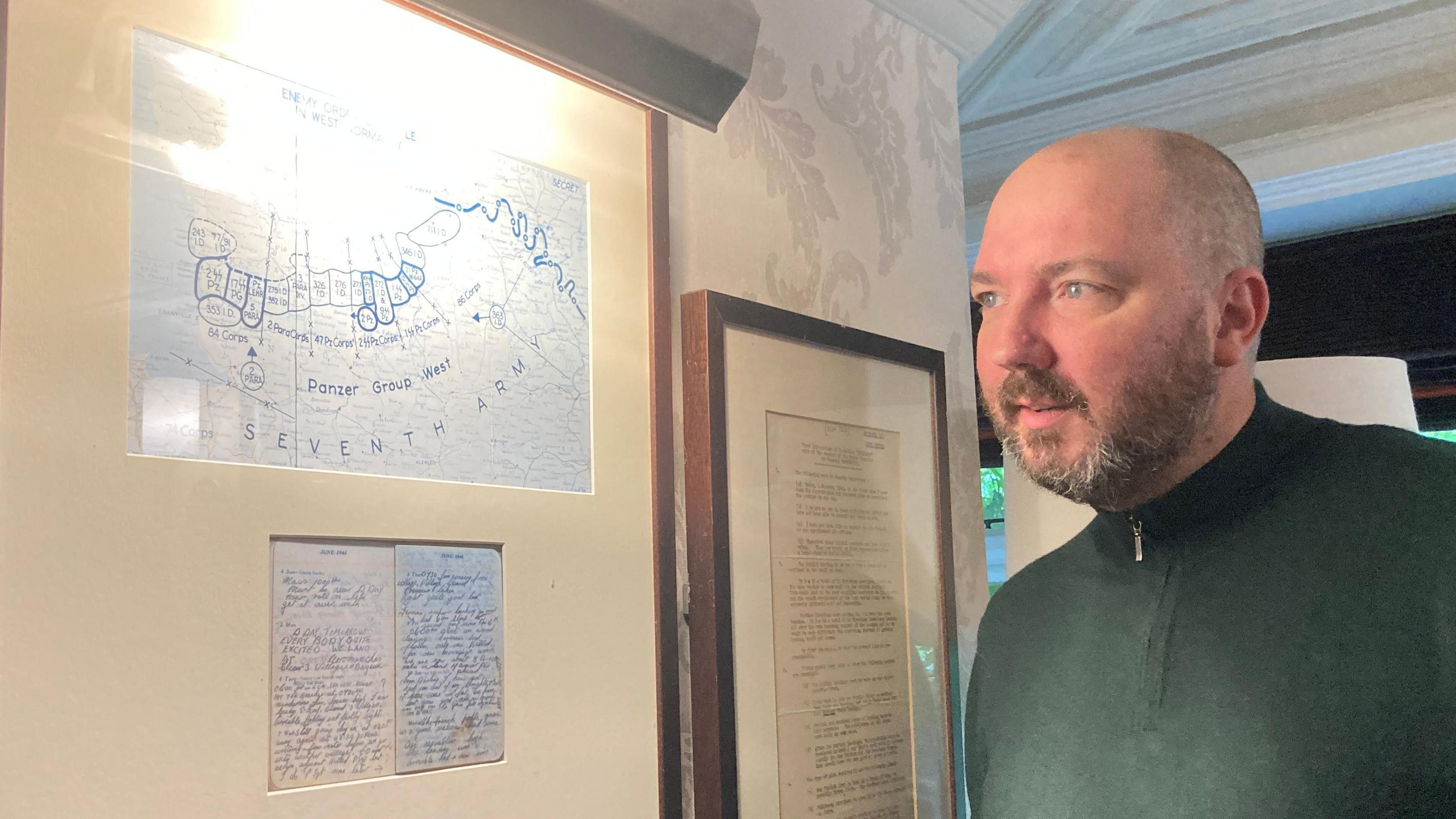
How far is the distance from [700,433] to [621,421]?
11cm

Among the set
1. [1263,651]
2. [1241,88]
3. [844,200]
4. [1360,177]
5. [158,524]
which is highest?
[1241,88]

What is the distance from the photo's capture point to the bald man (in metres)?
1.01

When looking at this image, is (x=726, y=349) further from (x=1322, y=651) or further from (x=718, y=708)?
(x=1322, y=651)

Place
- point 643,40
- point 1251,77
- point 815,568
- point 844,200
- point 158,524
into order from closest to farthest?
point 643,40 → point 158,524 → point 815,568 → point 844,200 → point 1251,77

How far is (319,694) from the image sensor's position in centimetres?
86

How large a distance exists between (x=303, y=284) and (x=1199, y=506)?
2.82 ft

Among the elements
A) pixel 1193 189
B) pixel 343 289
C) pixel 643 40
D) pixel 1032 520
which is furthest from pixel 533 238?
pixel 1032 520

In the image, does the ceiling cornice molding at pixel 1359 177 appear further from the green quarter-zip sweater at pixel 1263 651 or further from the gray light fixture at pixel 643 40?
the gray light fixture at pixel 643 40

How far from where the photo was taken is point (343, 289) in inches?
35.8

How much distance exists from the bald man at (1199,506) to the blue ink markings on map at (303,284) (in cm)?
55

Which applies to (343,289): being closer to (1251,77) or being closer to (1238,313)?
(1238,313)

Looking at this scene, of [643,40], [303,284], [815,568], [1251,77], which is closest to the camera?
[643,40]

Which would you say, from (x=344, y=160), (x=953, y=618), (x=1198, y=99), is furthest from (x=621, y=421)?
(x=1198, y=99)

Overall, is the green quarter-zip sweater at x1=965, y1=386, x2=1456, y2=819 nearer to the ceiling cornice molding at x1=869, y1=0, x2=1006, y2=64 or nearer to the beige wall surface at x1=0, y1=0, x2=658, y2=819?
the beige wall surface at x1=0, y1=0, x2=658, y2=819
